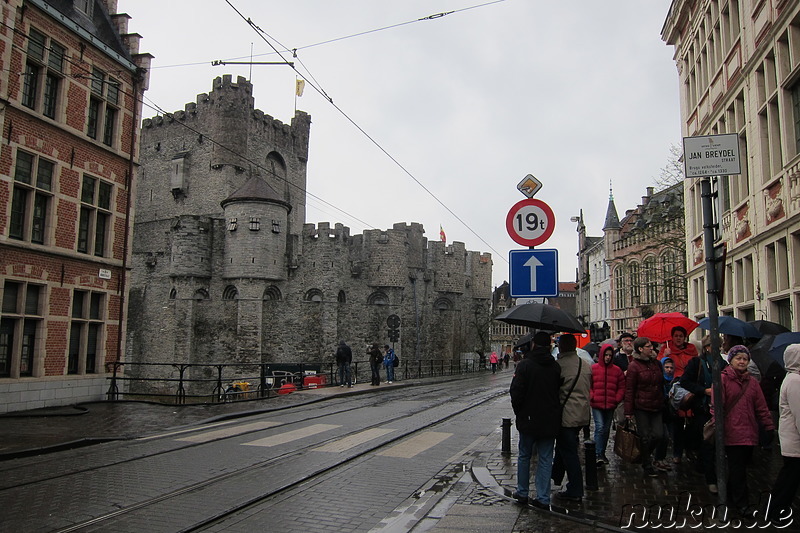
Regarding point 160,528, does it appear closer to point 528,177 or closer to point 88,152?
point 528,177

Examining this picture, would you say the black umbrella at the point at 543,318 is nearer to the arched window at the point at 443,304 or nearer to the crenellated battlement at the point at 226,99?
the arched window at the point at 443,304

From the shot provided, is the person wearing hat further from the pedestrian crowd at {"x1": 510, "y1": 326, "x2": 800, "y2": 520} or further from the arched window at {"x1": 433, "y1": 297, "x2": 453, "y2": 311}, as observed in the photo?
the arched window at {"x1": 433, "y1": 297, "x2": 453, "y2": 311}

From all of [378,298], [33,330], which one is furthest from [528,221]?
[378,298]

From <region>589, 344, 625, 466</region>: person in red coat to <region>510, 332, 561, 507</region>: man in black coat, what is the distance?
230cm

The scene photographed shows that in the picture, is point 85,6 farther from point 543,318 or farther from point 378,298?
point 378,298

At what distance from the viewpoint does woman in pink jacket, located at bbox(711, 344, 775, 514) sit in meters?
5.27

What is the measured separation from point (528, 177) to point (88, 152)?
38.2ft

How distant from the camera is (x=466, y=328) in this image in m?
42.2

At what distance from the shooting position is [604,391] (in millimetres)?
7645

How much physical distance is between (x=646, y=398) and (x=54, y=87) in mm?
13925

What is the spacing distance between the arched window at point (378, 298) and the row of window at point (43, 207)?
2171 centimetres

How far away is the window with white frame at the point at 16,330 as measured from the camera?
1273 centimetres

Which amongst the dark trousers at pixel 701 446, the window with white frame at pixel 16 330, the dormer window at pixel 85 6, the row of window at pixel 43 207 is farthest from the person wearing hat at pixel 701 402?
the dormer window at pixel 85 6

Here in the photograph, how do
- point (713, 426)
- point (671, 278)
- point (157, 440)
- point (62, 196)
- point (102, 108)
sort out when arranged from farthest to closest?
point (671, 278) < point (102, 108) < point (62, 196) < point (157, 440) < point (713, 426)
